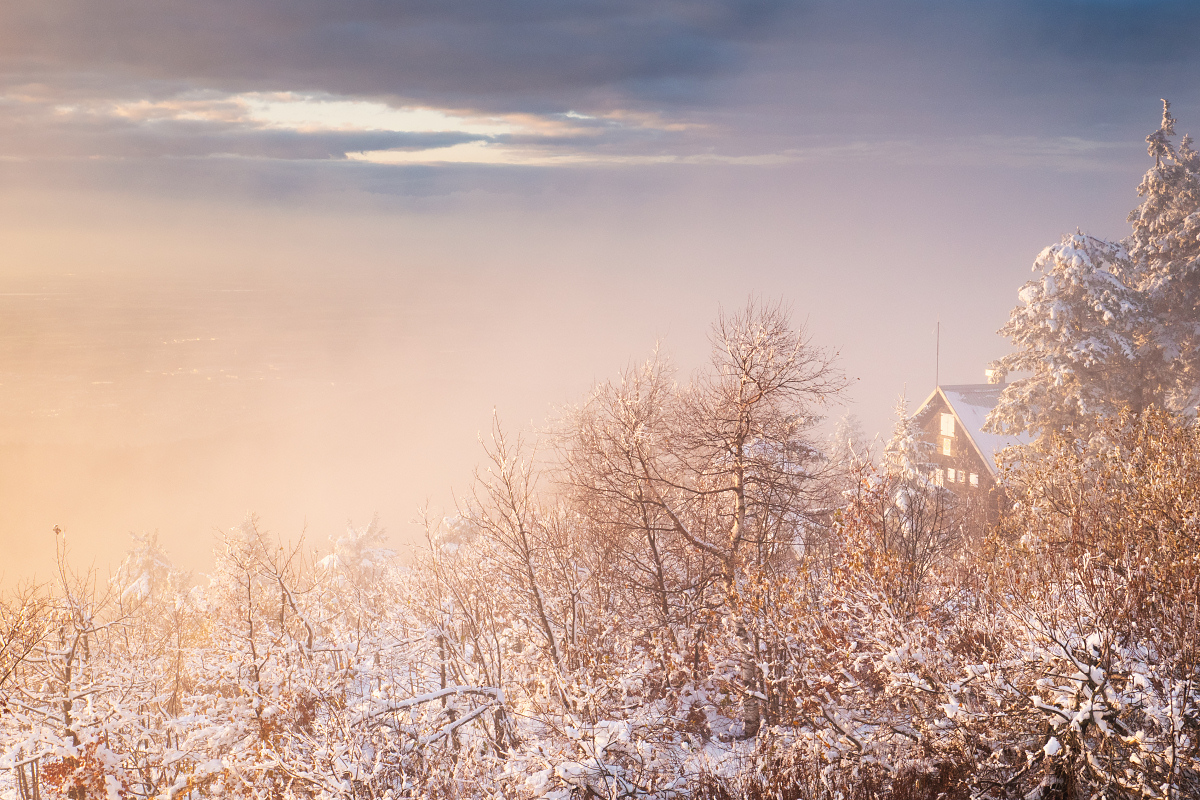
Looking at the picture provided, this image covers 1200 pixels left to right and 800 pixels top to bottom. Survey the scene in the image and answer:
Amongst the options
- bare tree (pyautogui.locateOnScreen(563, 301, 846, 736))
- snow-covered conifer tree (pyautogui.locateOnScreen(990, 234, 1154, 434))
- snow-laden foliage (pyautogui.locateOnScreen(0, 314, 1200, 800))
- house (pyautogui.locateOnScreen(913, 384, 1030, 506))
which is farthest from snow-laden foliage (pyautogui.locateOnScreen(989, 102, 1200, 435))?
house (pyautogui.locateOnScreen(913, 384, 1030, 506))

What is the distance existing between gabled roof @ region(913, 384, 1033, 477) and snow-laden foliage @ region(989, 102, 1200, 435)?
1489cm

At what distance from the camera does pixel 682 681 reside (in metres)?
16.6

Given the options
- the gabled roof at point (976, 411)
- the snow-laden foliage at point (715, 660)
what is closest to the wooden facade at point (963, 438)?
the gabled roof at point (976, 411)

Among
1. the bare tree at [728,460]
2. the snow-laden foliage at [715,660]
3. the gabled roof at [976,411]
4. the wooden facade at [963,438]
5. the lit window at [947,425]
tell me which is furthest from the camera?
the lit window at [947,425]

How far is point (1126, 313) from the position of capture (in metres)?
23.5

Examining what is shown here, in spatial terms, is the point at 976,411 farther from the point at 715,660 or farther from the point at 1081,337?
the point at 715,660

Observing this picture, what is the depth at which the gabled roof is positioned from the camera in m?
42.0

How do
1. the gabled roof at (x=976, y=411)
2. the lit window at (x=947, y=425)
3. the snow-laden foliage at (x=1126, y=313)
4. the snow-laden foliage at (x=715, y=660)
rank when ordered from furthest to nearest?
the lit window at (x=947, y=425), the gabled roof at (x=976, y=411), the snow-laden foliage at (x=1126, y=313), the snow-laden foliage at (x=715, y=660)

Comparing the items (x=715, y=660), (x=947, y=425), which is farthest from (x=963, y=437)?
(x=715, y=660)

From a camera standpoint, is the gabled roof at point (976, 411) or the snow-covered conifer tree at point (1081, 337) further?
the gabled roof at point (976, 411)

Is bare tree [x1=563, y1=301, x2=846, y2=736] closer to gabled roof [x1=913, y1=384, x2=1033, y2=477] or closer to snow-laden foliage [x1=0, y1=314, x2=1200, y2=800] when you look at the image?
snow-laden foliage [x1=0, y1=314, x2=1200, y2=800]

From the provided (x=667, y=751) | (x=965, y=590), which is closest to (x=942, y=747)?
(x=667, y=751)

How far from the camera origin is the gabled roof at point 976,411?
4198cm

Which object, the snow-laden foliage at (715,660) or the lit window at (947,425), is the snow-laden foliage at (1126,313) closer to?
the snow-laden foliage at (715,660)
